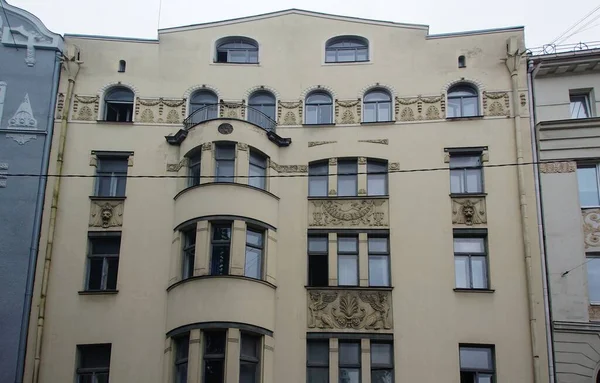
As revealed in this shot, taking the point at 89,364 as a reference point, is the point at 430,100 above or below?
above

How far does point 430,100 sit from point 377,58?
258cm

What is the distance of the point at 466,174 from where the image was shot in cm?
2555

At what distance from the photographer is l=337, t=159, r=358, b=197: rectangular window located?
1014 inches

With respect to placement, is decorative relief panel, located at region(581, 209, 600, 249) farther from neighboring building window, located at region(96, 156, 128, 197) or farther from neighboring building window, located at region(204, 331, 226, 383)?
neighboring building window, located at region(96, 156, 128, 197)

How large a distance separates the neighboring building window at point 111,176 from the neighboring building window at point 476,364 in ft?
41.1

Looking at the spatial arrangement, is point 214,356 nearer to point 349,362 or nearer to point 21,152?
point 349,362

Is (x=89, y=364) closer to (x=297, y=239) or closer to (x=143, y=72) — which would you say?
(x=297, y=239)

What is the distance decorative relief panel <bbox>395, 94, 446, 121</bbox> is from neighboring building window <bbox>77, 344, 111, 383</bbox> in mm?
12580

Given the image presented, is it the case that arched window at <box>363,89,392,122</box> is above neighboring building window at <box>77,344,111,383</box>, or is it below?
above

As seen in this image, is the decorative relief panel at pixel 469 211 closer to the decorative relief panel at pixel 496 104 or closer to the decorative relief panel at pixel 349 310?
the decorative relief panel at pixel 496 104

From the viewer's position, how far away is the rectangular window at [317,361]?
23.5m

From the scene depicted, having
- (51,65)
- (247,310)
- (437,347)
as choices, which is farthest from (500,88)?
(51,65)

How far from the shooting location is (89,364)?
78.6 ft

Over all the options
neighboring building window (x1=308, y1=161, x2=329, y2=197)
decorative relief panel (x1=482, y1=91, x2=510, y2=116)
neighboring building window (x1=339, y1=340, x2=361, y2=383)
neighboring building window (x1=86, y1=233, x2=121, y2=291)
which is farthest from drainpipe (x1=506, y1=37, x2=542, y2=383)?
neighboring building window (x1=86, y1=233, x2=121, y2=291)
